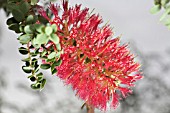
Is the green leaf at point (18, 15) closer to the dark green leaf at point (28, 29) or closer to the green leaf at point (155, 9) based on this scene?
the dark green leaf at point (28, 29)

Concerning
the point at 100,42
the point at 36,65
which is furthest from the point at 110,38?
the point at 36,65

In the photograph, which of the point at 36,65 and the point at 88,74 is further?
the point at 88,74

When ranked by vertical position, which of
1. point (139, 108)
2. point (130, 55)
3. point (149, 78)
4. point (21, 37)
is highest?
point (149, 78)

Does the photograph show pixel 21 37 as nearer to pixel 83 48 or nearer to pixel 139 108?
pixel 83 48

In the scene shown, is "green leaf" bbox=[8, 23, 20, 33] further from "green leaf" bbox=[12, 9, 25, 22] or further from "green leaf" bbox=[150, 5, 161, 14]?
"green leaf" bbox=[150, 5, 161, 14]

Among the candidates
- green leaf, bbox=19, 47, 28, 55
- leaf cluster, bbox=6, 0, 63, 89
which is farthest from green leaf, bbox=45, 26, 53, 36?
green leaf, bbox=19, 47, 28, 55

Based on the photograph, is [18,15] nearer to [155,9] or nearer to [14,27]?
[14,27]

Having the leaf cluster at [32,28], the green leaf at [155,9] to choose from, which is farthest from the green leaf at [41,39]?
the green leaf at [155,9]

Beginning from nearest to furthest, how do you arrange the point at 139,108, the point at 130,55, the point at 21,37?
the point at 21,37, the point at 130,55, the point at 139,108
